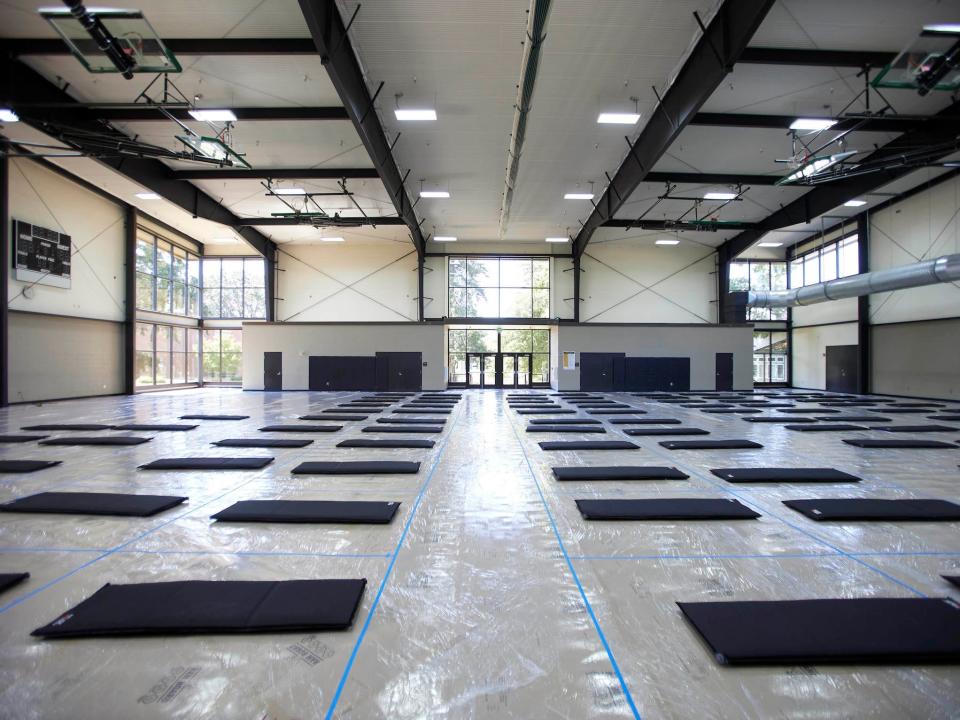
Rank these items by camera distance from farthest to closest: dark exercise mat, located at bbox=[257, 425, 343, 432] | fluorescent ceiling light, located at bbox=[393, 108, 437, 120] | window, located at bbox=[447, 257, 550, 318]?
1. window, located at bbox=[447, 257, 550, 318]
2. fluorescent ceiling light, located at bbox=[393, 108, 437, 120]
3. dark exercise mat, located at bbox=[257, 425, 343, 432]

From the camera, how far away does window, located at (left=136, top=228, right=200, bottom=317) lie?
63.9 ft

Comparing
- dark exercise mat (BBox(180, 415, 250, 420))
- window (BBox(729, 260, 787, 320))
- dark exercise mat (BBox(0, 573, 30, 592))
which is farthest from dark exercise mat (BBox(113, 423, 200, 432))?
window (BBox(729, 260, 787, 320))

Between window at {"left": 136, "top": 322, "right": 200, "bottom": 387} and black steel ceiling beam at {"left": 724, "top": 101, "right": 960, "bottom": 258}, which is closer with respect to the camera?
black steel ceiling beam at {"left": 724, "top": 101, "right": 960, "bottom": 258}

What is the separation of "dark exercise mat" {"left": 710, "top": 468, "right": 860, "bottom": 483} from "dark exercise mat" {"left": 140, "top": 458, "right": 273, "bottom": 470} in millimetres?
5633

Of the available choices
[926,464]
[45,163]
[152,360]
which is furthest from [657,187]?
[152,360]

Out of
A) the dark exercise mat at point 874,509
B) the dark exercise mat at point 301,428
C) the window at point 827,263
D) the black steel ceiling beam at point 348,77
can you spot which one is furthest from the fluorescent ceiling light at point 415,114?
the window at point 827,263

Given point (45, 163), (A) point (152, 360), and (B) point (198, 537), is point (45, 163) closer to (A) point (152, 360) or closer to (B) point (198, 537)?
(A) point (152, 360)

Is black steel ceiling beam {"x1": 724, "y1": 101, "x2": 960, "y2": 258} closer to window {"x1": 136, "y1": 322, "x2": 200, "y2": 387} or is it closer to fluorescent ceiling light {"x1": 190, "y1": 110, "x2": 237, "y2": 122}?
fluorescent ceiling light {"x1": 190, "y1": 110, "x2": 237, "y2": 122}

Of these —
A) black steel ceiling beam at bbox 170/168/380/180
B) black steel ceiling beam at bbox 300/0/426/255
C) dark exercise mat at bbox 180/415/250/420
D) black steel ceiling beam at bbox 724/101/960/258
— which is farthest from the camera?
black steel ceiling beam at bbox 170/168/380/180

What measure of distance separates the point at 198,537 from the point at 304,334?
18974 millimetres

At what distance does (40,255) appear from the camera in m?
14.1

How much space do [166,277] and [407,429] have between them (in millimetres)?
18011

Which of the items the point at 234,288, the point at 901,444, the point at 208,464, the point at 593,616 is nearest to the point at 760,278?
the point at 901,444

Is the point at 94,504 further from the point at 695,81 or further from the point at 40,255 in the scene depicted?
the point at 40,255
